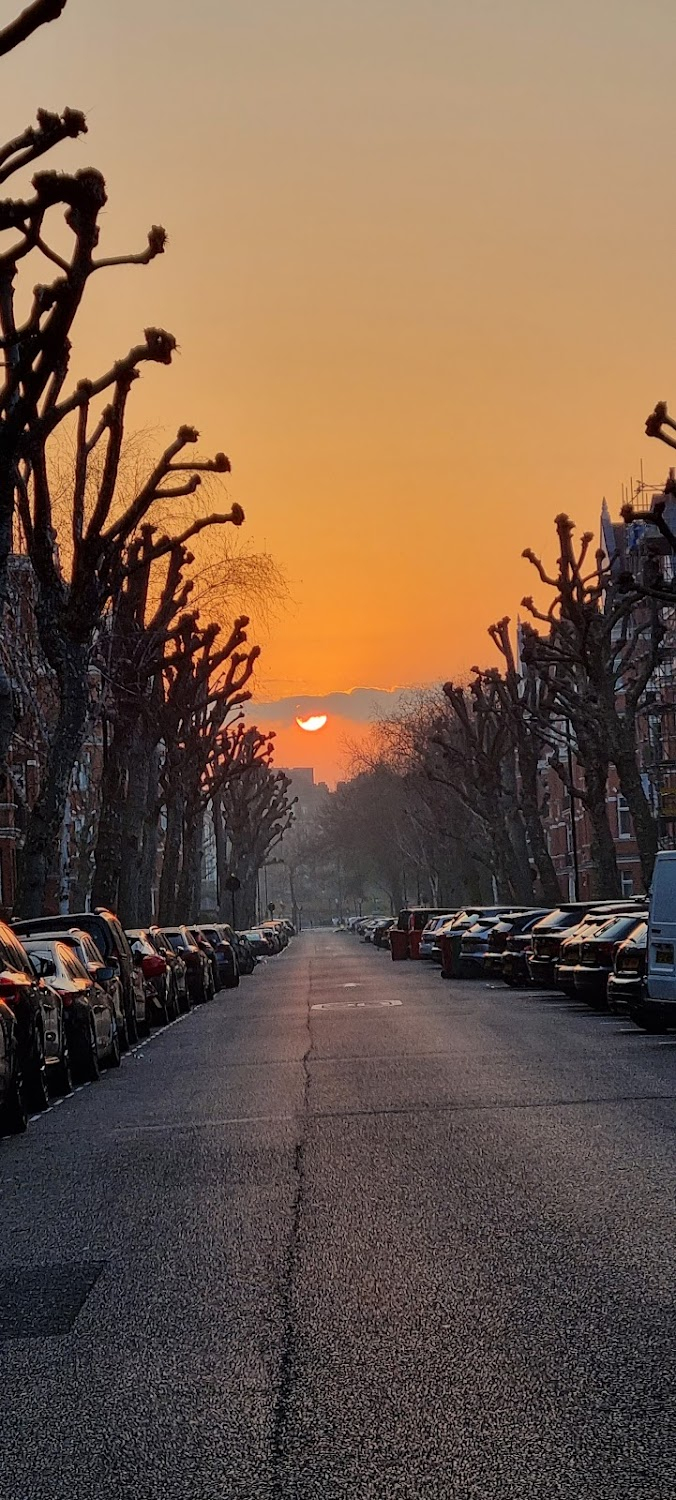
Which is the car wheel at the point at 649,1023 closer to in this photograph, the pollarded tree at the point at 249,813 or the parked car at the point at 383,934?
the pollarded tree at the point at 249,813

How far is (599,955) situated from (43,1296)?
20.8 metres

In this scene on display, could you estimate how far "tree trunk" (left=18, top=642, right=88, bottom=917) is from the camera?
115 feet

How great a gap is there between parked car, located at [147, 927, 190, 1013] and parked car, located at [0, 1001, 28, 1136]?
18.0m

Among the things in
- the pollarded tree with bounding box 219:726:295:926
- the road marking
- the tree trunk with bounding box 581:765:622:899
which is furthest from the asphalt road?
the pollarded tree with bounding box 219:726:295:926

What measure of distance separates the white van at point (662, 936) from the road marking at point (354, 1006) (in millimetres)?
11100

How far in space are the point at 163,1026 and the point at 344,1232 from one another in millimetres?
23721

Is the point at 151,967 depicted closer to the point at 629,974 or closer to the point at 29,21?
the point at 629,974

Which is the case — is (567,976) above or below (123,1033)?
above

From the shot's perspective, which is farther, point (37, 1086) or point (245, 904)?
point (245, 904)

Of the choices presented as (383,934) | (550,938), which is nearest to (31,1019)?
(550,938)

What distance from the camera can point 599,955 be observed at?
2919cm

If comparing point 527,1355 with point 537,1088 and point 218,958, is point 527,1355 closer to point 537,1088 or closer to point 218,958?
point 537,1088

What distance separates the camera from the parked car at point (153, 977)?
31594 mm

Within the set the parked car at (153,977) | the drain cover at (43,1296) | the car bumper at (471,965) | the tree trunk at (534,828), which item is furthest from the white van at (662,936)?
the tree trunk at (534,828)
